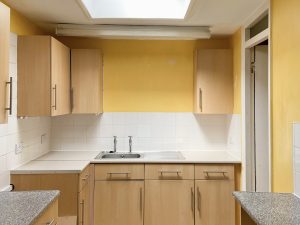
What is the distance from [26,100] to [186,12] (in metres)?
1.75

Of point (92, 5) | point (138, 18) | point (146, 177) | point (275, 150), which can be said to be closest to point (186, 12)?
point (138, 18)

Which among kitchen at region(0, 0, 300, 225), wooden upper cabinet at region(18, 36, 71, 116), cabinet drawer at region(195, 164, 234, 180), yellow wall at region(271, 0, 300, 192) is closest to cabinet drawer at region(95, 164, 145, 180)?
kitchen at region(0, 0, 300, 225)

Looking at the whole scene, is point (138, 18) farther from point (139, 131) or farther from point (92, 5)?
point (139, 131)

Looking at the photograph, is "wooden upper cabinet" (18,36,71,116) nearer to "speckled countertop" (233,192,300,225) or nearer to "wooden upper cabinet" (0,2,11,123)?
"wooden upper cabinet" (0,2,11,123)

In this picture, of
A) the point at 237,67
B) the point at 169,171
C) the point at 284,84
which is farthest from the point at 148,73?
the point at 284,84

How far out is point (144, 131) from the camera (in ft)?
13.0

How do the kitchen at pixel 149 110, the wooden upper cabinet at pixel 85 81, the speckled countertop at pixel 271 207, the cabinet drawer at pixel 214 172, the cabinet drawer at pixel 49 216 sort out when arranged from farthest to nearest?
the wooden upper cabinet at pixel 85 81
the cabinet drawer at pixel 214 172
the kitchen at pixel 149 110
the cabinet drawer at pixel 49 216
the speckled countertop at pixel 271 207

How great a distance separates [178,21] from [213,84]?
0.89 metres

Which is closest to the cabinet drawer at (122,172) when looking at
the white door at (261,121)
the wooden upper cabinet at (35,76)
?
the wooden upper cabinet at (35,76)

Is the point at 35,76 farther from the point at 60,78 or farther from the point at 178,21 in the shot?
the point at 178,21

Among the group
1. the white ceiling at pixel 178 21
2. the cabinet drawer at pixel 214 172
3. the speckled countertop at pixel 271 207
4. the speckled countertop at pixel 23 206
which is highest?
the white ceiling at pixel 178 21

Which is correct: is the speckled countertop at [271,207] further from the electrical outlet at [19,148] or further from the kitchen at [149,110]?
the electrical outlet at [19,148]

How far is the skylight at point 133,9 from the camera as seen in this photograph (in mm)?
3152

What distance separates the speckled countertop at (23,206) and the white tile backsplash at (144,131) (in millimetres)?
1915
